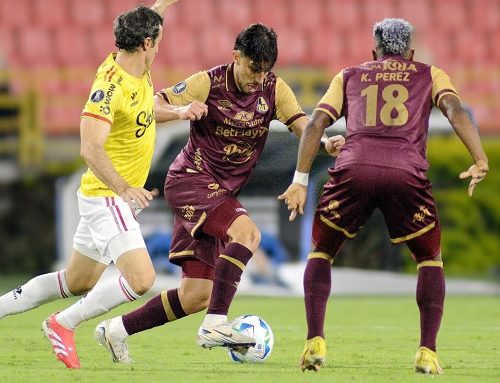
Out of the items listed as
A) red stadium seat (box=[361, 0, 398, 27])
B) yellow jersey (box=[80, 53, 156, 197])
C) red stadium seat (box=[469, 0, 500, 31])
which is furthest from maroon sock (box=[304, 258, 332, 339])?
red stadium seat (box=[469, 0, 500, 31])

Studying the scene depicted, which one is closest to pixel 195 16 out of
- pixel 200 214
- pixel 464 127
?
pixel 200 214

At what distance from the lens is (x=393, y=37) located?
6.32 m

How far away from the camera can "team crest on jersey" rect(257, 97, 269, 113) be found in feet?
23.6

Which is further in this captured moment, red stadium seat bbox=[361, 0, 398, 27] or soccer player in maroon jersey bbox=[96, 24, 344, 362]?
red stadium seat bbox=[361, 0, 398, 27]

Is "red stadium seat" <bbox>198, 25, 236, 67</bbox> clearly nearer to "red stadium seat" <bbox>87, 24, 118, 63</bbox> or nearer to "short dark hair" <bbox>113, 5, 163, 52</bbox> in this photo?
"red stadium seat" <bbox>87, 24, 118, 63</bbox>

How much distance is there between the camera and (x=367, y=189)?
6.18 meters

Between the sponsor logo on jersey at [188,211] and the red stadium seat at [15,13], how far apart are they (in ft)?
35.9

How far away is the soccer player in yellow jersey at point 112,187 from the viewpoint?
21.6 ft

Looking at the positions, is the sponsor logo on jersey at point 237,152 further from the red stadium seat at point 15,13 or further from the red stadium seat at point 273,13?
the red stadium seat at point 273,13

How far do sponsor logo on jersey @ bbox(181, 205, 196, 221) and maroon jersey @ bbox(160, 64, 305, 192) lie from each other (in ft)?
0.74

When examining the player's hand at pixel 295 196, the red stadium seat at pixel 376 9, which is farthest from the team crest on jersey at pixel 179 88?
the red stadium seat at pixel 376 9

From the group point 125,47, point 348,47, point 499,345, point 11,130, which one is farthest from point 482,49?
point 125,47

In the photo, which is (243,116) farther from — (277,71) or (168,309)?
(277,71)

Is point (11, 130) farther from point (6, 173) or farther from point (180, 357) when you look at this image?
point (180, 357)
